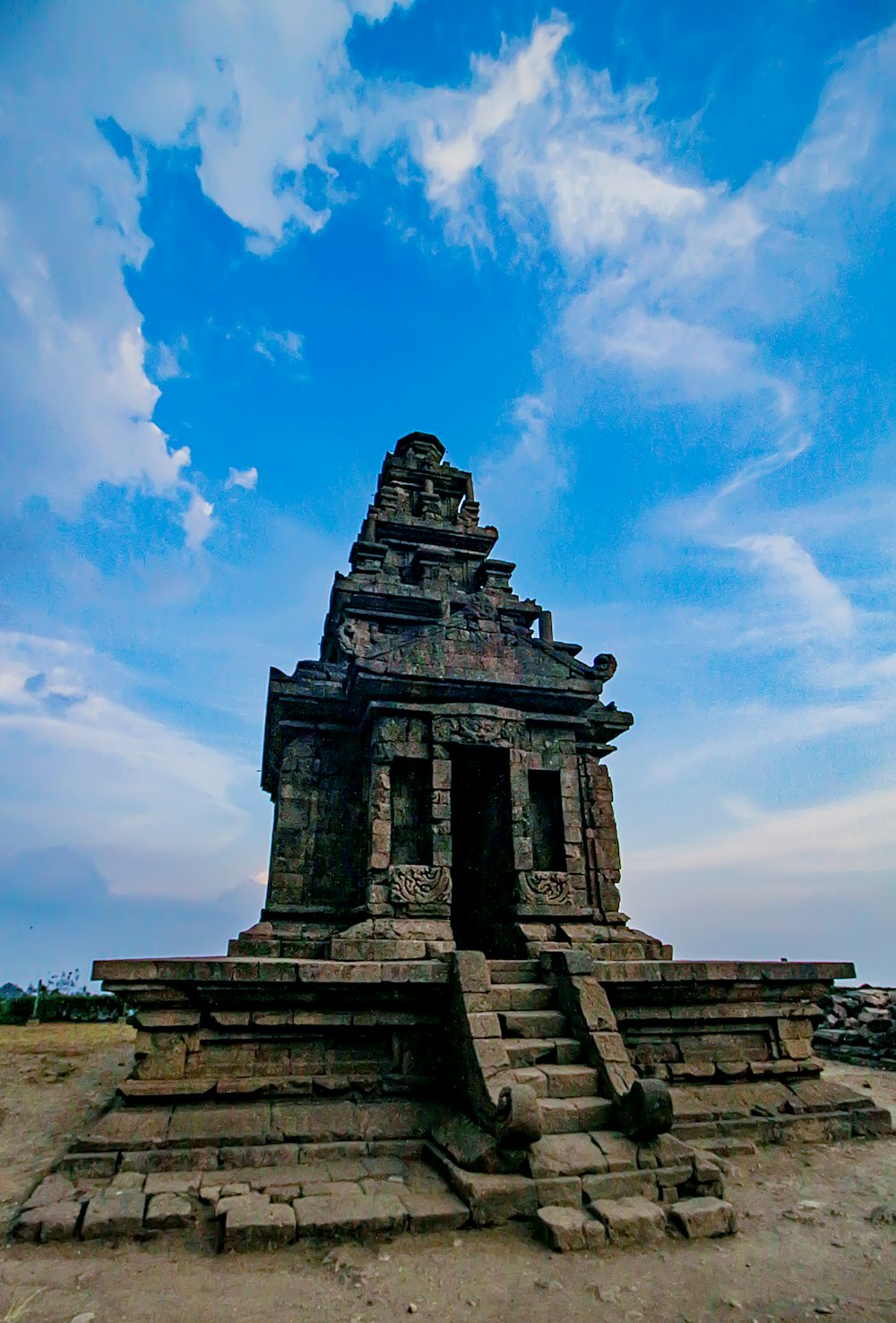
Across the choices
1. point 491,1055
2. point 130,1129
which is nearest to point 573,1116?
point 491,1055

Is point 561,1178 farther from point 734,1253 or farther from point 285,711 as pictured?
point 285,711

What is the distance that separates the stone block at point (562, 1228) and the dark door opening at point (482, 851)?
4.70m

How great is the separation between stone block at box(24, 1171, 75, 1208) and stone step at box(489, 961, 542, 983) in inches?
176

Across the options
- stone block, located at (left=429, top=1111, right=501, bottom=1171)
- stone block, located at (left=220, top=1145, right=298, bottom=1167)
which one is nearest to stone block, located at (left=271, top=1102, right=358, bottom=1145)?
stone block, located at (left=220, top=1145, right=298, bottom=1167)

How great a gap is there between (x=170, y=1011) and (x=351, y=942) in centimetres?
204

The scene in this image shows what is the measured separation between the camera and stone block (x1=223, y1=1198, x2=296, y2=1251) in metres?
5.01

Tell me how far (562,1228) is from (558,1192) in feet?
1.58

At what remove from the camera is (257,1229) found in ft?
16.6

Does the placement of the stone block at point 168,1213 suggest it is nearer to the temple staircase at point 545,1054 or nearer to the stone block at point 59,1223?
the stone block at point 59,1223

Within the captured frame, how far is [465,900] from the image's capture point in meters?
12.0

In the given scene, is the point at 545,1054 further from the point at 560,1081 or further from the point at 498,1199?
the point at 498,1199

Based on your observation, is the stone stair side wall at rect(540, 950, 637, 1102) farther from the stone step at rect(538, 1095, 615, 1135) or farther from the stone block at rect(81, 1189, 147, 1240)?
the stone block at rect(81, 1189, 147, 1240)

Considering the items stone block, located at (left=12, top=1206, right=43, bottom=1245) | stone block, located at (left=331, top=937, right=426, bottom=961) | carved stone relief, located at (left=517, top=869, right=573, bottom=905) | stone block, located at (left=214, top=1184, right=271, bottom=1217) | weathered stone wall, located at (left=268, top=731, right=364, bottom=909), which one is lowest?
stone block, located at (left=12, top=1206, right=43, bottom=1245)

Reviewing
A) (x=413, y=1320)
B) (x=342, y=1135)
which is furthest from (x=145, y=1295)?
(x=342, y=1135)
